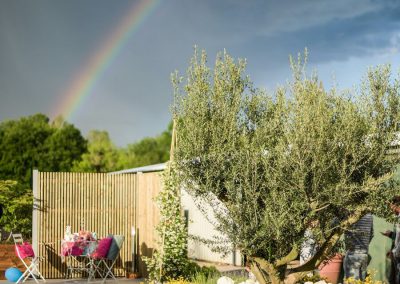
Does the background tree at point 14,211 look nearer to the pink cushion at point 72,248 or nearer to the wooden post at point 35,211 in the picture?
the wooden post at point 35,211

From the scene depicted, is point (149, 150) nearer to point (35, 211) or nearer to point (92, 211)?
point (92, 211)

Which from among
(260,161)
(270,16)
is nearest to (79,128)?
(270,16)

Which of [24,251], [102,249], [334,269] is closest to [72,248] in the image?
[102,249]

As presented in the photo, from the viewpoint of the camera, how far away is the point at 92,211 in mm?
13500

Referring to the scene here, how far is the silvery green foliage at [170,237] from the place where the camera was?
10.4 meters

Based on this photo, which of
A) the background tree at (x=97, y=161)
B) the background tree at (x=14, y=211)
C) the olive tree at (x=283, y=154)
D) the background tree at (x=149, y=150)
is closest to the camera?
the olive tree at (x=283, y=154)

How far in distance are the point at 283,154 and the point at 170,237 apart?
4053 mm

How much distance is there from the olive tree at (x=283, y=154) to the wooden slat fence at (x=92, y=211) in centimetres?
521

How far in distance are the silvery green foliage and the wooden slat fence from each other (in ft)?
6.91

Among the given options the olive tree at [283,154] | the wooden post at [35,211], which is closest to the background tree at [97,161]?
the wooden post at [35,211]

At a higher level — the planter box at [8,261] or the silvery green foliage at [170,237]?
the silvery green foliage at [170,237]

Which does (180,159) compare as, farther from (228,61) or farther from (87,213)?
(87,213)

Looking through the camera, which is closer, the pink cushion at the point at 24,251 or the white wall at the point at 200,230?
the pink cushion at the point at 24,251

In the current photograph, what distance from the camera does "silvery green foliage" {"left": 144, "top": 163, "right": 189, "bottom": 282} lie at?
10375mm
